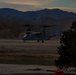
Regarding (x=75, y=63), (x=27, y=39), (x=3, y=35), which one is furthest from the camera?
(x=3, y=35)

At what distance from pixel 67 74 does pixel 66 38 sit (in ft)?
7.84

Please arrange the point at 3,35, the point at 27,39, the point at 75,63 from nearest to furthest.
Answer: the point at 75,63
the point at 27,39
the point at 3,35

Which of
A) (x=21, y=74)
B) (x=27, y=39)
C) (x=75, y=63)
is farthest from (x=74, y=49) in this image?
(x=27, y=39)

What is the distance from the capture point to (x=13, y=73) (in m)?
24.6

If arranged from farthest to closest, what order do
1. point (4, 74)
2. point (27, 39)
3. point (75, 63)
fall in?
point (27, 39)
point (4, 74)
point (75, 63)

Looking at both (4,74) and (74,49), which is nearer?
(74,49)

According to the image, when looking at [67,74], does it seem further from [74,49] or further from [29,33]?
[29,33]

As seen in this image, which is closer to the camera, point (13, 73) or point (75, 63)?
point (75, 63)

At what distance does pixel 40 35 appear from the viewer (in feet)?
380

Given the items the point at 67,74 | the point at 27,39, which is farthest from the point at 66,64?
the point at 27,39

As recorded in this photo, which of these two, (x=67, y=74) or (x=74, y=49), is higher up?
(x=74, y=49)

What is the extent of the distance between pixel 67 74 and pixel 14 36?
541ft

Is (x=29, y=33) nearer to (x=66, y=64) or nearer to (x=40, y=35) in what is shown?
(x=40, y=35)

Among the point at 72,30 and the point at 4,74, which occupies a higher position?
the point at 72,30
